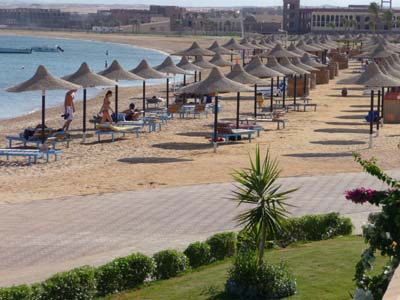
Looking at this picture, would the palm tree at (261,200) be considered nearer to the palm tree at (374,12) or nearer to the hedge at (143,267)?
the hedge at (143,267)

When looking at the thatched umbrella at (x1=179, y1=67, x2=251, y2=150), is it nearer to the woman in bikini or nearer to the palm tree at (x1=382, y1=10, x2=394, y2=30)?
the woman in bikini

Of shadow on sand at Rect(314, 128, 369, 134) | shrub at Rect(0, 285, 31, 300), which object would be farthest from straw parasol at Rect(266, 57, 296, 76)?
shrub at Rect(0, 285, 31, 300)

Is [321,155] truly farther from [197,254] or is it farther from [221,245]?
[197,254]

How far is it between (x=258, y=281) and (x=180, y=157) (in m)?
11.9

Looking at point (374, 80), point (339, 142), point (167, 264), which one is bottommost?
point (339, 142)

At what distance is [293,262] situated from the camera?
10.0 m

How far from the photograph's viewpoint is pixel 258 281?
8.75 meters

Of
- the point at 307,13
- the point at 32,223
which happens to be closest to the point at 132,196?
the point at 32,223

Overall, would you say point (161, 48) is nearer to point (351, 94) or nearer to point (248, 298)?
point (351, 94)

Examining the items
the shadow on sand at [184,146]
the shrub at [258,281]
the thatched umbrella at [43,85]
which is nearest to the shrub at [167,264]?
the shrub at [258,281]

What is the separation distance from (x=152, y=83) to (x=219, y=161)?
34.6 metres

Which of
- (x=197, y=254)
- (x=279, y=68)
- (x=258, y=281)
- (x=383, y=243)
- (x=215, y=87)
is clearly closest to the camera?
(x=383, y=243)

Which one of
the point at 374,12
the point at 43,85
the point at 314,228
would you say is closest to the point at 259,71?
the point at 43,85

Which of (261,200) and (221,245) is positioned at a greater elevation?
(261,200)
